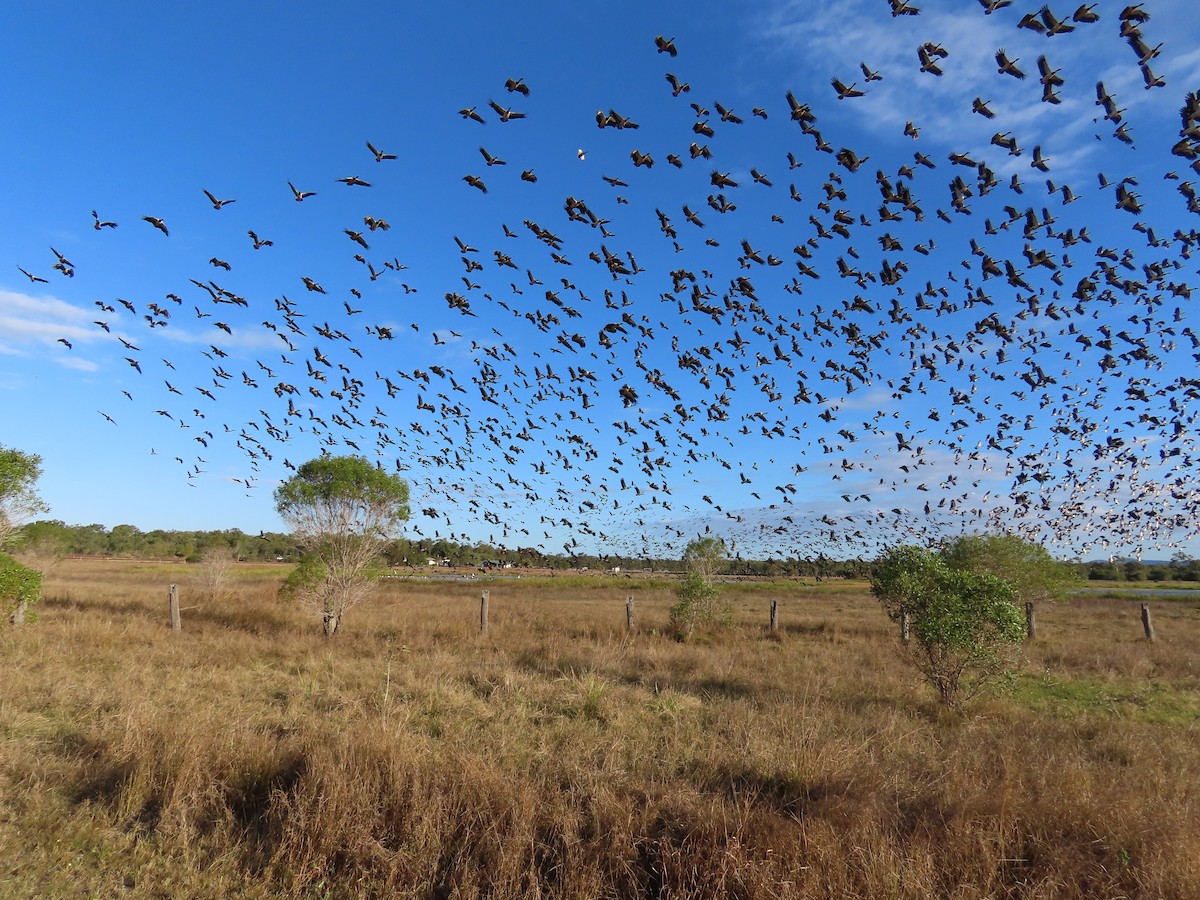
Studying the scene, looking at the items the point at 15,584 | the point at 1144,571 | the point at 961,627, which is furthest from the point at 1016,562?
the point at 1144,571

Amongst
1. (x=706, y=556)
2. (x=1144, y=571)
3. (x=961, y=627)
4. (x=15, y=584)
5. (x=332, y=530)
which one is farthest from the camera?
(x=1144, y=571)

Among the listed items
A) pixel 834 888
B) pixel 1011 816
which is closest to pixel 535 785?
pixel 834 888

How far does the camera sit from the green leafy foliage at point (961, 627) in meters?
11.9

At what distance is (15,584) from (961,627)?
22312 millimetres

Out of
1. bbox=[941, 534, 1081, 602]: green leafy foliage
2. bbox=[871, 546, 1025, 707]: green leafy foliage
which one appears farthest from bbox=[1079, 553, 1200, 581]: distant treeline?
bbox=[871, 546, 1025, 707]: green leafy foliage

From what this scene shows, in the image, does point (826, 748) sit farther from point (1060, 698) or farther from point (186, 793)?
point (1060, 698)

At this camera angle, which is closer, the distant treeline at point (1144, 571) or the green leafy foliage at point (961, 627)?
the green leafy foliage at point (961, 627)

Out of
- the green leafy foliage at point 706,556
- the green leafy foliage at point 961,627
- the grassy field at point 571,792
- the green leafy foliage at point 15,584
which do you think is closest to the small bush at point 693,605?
the green leafy foliage at point 706,556

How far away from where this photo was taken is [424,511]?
73.7ft

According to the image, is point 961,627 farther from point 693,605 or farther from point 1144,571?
point 1144,571

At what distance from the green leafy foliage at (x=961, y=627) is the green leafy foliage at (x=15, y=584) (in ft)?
71.0

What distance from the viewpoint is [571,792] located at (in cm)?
625

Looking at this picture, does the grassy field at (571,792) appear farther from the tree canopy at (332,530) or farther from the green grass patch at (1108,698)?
the tree canopy at (332,530)

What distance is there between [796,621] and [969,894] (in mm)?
26831
